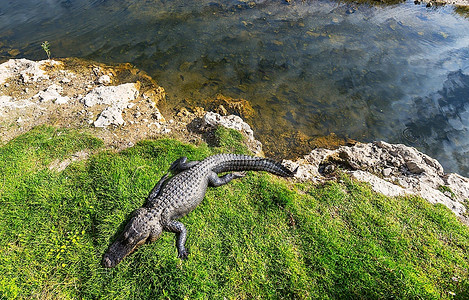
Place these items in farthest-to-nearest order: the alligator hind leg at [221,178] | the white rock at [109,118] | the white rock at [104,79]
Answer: the white rock at [104,79] < the white rock at [109,118] < the alligator hind leg at [221,178]

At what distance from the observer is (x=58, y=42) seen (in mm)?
10281

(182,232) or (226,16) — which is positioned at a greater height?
(226,16)

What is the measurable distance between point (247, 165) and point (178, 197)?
1826 mm

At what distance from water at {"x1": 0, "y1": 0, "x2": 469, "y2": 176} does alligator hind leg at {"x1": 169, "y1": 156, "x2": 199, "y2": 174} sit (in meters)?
2.57

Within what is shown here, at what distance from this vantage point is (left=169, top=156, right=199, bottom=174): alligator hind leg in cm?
544

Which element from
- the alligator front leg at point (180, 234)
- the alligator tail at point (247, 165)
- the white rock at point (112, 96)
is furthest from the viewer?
the white rock at point (112, 96)

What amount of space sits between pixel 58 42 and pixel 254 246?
11.8 m

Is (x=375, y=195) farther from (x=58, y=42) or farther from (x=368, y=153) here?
(x=58, y=42)

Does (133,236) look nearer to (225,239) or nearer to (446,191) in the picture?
(225,239)

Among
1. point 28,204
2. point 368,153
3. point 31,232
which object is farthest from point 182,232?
point 368,153

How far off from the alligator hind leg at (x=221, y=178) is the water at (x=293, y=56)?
1.93 meters

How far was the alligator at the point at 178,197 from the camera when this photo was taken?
397cm

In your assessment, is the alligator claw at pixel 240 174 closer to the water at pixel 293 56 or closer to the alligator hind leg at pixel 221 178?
the alligator hind leg at pixel 221 178

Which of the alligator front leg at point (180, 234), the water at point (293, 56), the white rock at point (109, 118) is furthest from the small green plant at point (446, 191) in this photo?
the white rock at point (109, 118)
